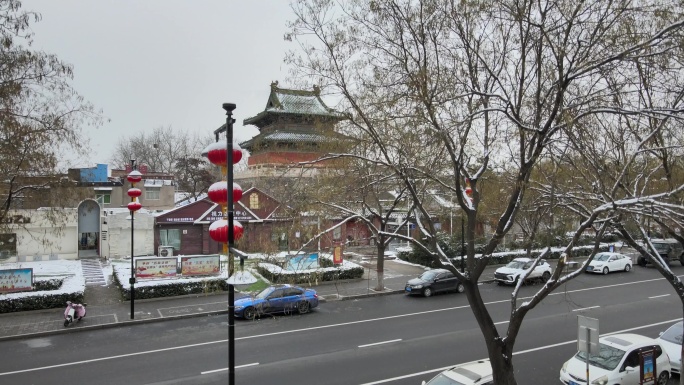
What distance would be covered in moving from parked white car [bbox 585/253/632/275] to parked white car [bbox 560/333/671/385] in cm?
1839

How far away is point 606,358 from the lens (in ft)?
38.7

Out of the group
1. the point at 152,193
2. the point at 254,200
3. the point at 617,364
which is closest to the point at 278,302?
the point at 617,364

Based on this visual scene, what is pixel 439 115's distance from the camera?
9211 millimetres

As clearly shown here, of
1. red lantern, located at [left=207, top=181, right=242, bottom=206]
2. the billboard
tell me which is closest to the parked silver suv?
the billboard

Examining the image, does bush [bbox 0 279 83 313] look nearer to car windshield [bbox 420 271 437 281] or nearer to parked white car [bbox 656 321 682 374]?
car windshield [bbox 420 271 437 281]

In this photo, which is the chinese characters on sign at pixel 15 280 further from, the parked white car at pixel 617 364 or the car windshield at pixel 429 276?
the parked white car at pixel 617 364

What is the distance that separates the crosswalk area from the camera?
1014 inches

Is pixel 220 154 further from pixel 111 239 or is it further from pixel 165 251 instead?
pixel 111 239

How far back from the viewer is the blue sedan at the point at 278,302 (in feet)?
61.8

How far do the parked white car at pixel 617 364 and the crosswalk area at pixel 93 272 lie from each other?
22.5m

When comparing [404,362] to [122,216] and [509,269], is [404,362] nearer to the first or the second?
[509,269]

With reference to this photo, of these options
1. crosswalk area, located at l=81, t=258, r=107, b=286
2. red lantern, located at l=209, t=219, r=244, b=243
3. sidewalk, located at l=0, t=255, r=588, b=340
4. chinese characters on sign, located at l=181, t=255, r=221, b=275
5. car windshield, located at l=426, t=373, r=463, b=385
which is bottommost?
sidewalk, located at l=0, t=255, r=588, b=340

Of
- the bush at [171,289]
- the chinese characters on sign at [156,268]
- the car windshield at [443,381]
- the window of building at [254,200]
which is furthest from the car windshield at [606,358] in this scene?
the window of building at [254,200]

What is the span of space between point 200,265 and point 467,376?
19.4 meters
